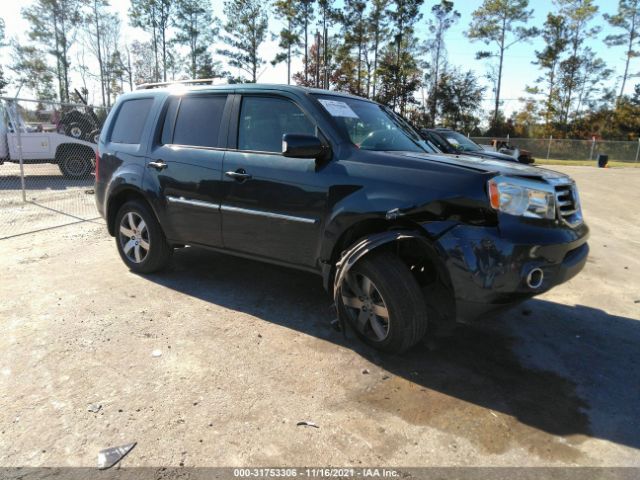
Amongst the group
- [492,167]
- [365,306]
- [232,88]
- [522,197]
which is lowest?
[365,306]

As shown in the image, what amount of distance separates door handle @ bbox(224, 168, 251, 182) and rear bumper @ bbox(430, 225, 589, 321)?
1770mm

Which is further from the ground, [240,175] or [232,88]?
[232,88]

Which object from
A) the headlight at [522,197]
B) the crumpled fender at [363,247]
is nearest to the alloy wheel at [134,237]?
the crumpled fender at [363,247]

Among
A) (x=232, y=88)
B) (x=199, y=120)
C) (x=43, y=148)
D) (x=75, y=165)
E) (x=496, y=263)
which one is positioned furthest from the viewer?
(x=75, y=165)

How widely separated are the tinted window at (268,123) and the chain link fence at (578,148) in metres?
32.3

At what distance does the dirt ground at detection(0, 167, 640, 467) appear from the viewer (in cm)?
245

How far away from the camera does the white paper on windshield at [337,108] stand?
3.80m

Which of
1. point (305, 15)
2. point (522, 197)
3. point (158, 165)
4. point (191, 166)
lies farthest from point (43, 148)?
point (305, 15)

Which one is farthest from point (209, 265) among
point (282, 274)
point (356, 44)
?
point (356, 44)

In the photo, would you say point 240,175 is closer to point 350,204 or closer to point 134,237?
point 350,204

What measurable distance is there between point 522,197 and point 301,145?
1.52 m

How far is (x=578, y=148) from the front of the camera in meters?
35.9

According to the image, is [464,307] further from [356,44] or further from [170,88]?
[356,44]

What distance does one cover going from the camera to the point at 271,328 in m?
3.87
